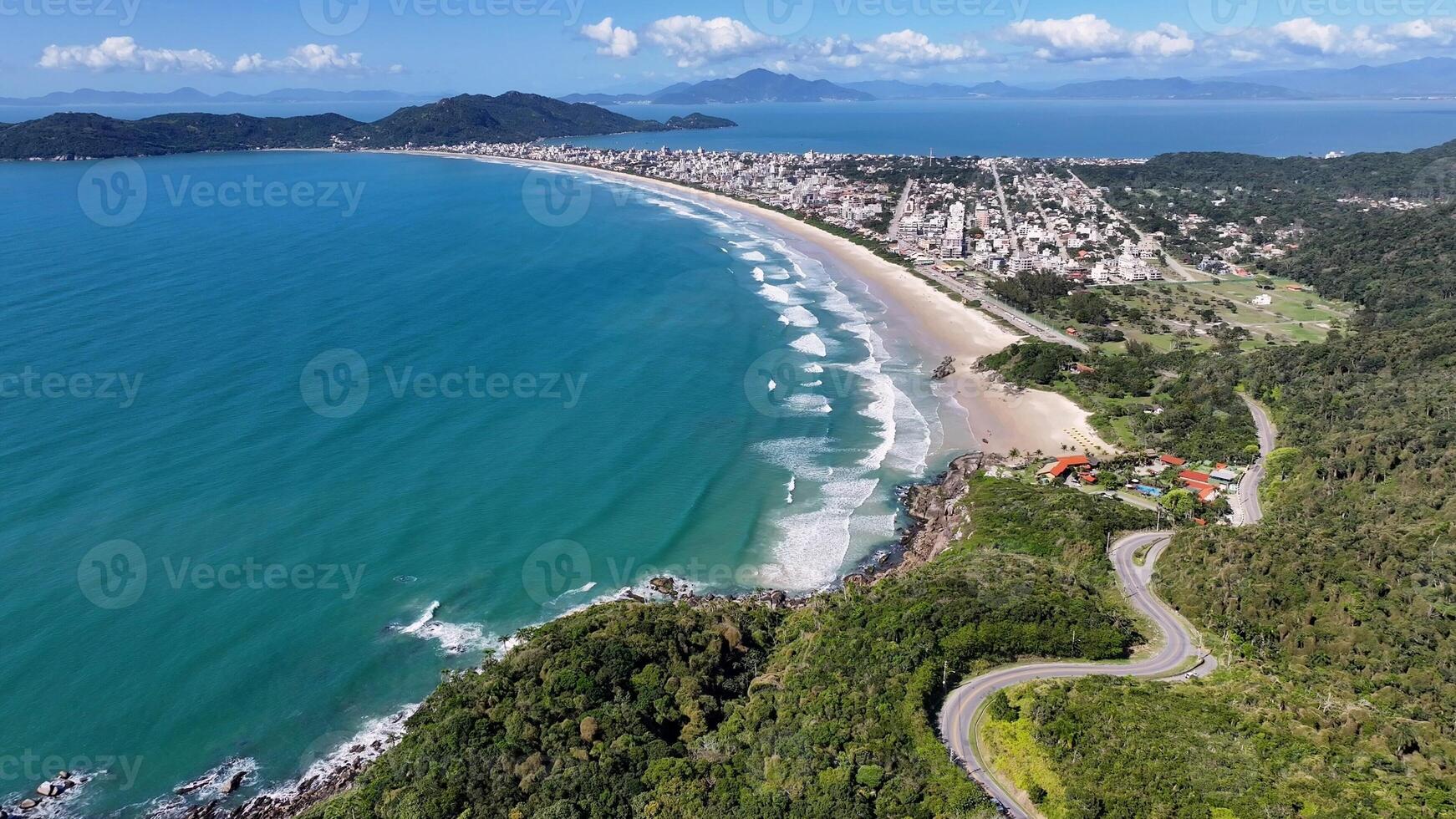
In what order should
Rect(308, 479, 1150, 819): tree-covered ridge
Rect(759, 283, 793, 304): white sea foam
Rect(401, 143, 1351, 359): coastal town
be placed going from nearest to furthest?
Rect(308, 479, 1150, 819): tree-covered ridge → Rect(401, 143, 1351, 359): coastal town → Rect(759, 283, 793, 304): white sea foam

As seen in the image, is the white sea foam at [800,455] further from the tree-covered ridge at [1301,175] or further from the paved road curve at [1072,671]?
the tree-covered ridge at [1301,175]

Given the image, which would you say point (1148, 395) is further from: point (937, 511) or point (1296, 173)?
point (1296, 173)

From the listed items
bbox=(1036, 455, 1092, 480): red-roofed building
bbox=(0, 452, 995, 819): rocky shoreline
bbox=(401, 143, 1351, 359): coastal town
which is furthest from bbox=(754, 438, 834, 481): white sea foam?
bbox=(401, 143, 1351, 359): coastal town

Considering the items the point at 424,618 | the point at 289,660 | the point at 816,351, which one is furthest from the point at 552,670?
the point at 816,351

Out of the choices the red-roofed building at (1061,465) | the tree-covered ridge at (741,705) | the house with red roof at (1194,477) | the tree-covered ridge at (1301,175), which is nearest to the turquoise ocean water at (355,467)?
the tree-covered ridge at (741,705)

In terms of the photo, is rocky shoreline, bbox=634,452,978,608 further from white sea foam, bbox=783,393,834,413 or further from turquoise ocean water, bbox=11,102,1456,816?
white sea foam, bbox=783,393,834,413
